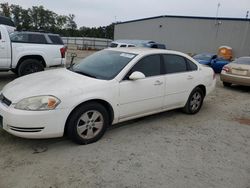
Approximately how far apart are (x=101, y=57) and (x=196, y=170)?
2.71 m

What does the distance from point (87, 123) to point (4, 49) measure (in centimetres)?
520

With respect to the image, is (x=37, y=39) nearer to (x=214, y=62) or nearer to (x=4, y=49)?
(x=4, y=49)

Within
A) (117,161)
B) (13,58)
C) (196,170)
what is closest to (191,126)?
(196,170)

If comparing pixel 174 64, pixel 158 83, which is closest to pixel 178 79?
pixel 174 64

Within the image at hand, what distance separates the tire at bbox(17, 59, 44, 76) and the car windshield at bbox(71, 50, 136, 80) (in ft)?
13.1

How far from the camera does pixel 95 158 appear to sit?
11.2ft

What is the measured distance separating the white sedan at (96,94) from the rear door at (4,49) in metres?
3.84

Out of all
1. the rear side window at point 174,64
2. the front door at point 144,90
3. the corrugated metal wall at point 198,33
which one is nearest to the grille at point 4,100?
the front door at point 144,90

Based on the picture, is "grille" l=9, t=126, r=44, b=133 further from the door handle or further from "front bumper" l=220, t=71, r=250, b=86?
"front bumper" l=220, t=71, r=250, b=86

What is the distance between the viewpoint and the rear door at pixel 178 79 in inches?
191

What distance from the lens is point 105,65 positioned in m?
4.39

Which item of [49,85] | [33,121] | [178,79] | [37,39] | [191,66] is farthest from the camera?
[37,39]

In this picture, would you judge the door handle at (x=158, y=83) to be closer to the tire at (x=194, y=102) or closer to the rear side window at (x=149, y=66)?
the rear side window at (x=149, y=66)

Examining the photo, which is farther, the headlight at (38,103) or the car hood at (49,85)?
the car hood at (49,85)
